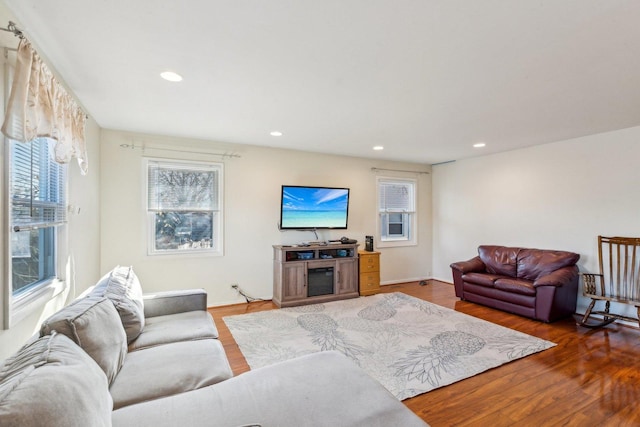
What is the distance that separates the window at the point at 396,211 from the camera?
5.78 meters

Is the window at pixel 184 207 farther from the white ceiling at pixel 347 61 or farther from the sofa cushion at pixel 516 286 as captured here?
the sofa cushion at pixel 516 286

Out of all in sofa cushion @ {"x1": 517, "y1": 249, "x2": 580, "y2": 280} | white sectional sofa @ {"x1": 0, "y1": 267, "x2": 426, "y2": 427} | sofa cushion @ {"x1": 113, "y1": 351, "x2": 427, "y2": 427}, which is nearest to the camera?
white sectional sofa @ {"x1": 0, "y1": 267, "x2": 426, "y2": 427}

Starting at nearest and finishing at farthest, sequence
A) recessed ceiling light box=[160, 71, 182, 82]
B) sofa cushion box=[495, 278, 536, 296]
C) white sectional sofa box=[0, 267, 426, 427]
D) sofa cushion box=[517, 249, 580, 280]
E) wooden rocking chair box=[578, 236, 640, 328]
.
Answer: white sectional sofa box=[0, 267, 426, 427] < recessed ceiling light box=[160, 71, 182, 82] < wooden rocking chair box=[578, 236, 640, 328] < sofa cushion box=[495, 278, 536, 296] < sofa cushion box=[517, 249, 580, 280]

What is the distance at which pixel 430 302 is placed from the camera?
451 centimetres

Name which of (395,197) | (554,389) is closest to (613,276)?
(554,389)

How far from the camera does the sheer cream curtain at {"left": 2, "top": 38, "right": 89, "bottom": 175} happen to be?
1.39 m

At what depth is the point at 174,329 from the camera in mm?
2191

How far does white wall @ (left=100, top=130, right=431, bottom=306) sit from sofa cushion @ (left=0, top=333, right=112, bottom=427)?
299 centimetres

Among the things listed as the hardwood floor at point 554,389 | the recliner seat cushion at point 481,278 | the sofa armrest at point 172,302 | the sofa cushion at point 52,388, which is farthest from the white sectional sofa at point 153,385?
the recliner seat cushion at point 481,278

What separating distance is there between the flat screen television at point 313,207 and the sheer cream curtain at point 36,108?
2.81 metres

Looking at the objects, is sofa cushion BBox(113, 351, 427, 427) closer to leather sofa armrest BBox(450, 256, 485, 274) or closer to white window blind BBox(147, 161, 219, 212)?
white window blind BBox(147, 161, 219, 212)

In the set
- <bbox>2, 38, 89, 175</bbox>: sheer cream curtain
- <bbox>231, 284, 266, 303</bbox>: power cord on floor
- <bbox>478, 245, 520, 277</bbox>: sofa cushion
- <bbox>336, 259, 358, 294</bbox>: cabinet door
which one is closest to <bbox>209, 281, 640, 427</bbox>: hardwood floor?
<bbox>231, 284, 266, 303</bbox>: power cord on floor

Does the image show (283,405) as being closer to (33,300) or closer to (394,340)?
(33,300)

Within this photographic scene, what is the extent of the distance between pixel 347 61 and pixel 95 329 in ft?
7.32
